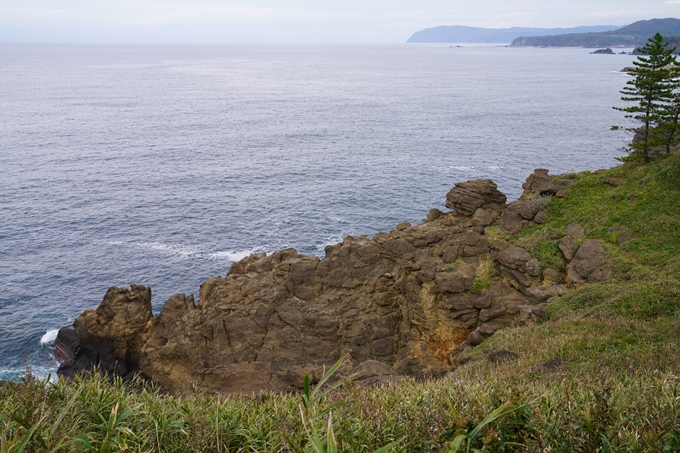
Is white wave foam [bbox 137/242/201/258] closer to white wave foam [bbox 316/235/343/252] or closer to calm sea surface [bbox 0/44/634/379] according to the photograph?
calm sea surface [bbox 0/44/634/379]

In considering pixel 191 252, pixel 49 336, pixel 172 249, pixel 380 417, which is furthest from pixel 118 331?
pixel 380 417

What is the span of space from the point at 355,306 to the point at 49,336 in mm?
27472

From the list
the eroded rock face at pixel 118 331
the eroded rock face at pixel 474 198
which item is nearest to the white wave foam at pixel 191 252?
the eroded rock face at pixel 118 331

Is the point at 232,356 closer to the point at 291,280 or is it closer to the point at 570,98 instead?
the point at 291,280

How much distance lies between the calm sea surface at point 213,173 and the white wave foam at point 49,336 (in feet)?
0.38

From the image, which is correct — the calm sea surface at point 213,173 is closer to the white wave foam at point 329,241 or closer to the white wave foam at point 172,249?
the white wave foam at point 172,249

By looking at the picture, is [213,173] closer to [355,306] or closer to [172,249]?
[172,249]

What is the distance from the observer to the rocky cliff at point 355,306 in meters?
31.7

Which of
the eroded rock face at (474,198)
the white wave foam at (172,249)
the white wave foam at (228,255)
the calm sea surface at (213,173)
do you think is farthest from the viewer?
the white wave foam at (172,249)

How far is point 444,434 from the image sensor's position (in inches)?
391

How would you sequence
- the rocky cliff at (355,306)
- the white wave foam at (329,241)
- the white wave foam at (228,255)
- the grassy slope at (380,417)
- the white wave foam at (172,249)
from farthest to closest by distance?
the white wave foam at (172,249) < the white wave foam at (329,241) < the white wave foam at (228,255) < the rocky cliff at (355,306) < the grassy slope at (380,417)

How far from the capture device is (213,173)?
84.7 m

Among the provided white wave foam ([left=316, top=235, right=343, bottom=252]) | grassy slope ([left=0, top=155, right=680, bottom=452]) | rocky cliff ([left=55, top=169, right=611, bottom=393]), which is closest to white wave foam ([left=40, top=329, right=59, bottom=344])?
rocky cliff ([left=55, top=169, right=611, bottom=393])

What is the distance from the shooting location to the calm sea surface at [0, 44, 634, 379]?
54406 mm
